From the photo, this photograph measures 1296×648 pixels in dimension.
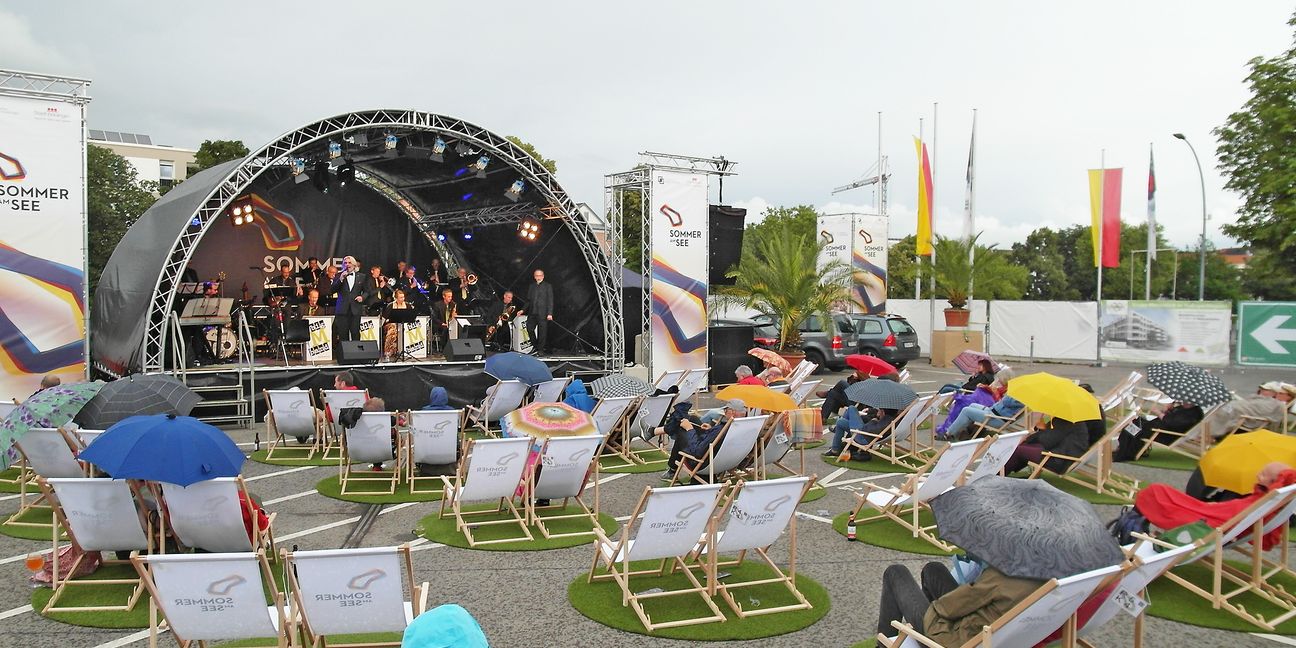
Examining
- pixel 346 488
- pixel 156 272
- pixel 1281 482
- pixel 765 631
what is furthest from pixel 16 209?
pixel 1281 482

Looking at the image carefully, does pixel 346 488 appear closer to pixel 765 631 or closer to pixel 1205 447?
pixel 765 631

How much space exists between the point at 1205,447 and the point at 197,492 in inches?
361

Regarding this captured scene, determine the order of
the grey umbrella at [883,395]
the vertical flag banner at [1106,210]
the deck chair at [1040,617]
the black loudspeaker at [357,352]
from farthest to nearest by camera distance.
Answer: the vertical flag banner at [1106,210], the black loudspeaker at [357,352], the grey umbrella at [883,395], the deck chair at [1040,617]

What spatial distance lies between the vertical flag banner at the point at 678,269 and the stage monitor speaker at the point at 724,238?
1.47 ft

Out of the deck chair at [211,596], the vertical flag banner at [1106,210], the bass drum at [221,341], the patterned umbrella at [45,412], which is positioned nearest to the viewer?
the deck chair at [211,596]

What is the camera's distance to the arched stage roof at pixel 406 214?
12039mm

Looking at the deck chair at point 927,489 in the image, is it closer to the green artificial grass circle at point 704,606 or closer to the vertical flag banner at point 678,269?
the green artificial grass circle at point 704,606

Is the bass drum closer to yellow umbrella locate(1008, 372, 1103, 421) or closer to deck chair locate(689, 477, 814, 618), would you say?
deck chair locate(689, 477, 814, 618)

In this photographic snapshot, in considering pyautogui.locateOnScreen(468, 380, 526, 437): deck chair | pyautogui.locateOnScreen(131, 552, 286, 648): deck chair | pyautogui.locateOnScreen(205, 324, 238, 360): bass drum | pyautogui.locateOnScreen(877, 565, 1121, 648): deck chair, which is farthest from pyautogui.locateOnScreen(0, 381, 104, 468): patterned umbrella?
pyautogui.locateOnScreen(205, 324, 238, 360): bass drum

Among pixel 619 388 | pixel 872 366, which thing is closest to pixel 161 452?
pixel 619 388

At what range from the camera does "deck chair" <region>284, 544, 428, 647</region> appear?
11.5 feet

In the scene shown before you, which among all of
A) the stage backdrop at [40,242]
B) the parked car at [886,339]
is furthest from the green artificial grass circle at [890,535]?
the parked car at [886,339]

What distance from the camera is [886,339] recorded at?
19.5 m

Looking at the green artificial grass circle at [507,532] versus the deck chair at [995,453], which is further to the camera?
the deck chair at [995,453]
